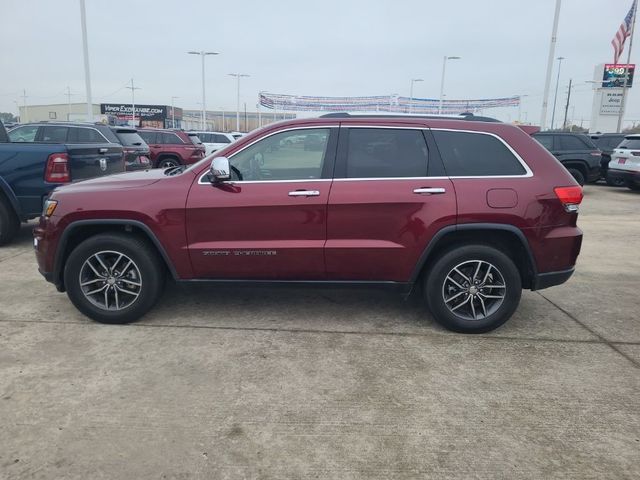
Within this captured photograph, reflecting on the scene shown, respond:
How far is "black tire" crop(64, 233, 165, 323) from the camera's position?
159 inches

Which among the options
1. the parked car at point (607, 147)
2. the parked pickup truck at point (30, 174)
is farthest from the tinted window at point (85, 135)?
the parked car at point (607, 147)

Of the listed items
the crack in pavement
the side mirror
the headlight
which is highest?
the side mirror

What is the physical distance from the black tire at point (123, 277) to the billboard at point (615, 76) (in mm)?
39281

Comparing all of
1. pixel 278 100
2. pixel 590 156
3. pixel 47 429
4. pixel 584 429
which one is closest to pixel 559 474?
pixel 584 429

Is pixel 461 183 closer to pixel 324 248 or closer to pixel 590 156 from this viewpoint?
pixel 324 248

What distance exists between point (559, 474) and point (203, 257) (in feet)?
9.39

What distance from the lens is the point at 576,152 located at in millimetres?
14117

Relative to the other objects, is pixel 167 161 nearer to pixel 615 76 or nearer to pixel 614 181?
pixel 614 181

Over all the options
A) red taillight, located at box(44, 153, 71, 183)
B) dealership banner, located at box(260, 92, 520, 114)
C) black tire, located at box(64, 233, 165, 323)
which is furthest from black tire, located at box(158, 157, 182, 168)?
dealership banner, located at box(260, 92, 520, 114)

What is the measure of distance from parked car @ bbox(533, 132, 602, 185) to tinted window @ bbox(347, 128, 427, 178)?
38.0 feet

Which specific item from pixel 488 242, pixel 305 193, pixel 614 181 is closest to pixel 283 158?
pixel 305 193

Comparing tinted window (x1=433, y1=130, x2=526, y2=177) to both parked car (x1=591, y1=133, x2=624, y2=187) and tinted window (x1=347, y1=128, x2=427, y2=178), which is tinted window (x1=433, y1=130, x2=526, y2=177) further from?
parked car (x1=591, y1=133, x2=624, y2=187)

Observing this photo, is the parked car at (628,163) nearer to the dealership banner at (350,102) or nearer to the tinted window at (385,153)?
the tinted window at (385,153)

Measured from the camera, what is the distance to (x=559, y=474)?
2.47 m
